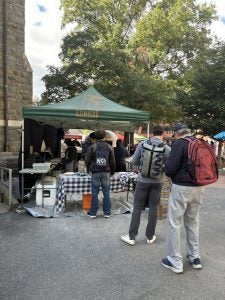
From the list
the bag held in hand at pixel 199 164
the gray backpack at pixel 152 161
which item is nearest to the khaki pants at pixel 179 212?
the bag held in hand at pixel 199 164

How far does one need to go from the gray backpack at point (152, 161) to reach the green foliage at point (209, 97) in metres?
16.1

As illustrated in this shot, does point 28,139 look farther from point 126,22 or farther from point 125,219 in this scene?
point 126,22

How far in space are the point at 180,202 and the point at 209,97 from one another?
57.6 ft

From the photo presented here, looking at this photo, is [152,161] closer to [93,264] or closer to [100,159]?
[93,264]

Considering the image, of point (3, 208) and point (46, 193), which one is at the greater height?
point (46, 193)

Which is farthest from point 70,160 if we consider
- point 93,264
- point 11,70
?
point 93,264

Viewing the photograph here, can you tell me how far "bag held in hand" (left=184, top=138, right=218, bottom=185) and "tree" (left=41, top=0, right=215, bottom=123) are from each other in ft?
56.0

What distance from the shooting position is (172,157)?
409cm

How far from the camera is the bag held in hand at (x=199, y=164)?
3992 mm

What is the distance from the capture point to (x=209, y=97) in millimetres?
20484

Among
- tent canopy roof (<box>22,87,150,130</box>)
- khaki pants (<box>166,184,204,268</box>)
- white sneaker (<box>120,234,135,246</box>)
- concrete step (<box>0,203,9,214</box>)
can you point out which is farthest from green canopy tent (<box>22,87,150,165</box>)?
khaki pants (<box>166,184,204,268</box>)

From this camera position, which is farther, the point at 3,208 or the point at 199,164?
the point at 3,208

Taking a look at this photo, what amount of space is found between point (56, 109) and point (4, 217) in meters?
2.53

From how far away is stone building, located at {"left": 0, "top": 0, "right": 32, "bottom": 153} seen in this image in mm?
11492
